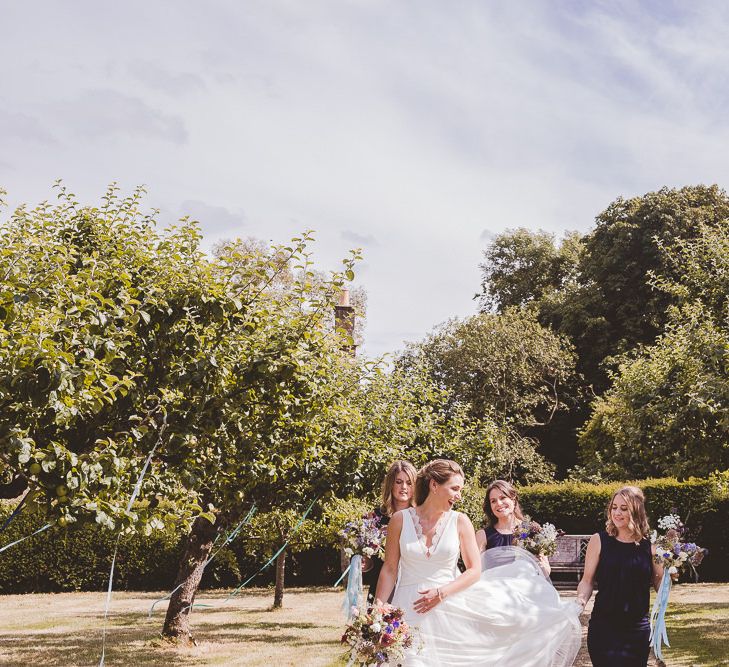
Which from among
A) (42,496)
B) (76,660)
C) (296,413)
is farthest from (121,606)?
(42,496)

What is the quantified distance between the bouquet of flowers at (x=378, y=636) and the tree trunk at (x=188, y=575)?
8.99 metres

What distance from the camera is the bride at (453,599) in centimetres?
605

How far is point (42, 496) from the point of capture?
23.6 feet

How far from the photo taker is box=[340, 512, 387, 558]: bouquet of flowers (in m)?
8.61

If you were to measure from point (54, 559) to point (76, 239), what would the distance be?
17933 millimetres

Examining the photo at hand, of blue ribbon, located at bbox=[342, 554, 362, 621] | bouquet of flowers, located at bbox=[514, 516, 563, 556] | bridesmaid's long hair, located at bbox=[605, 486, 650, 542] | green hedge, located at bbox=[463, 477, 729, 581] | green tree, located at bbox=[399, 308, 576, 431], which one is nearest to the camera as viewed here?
bridesmaid's long hair, located at bbox=[605, 486, 650, 542]

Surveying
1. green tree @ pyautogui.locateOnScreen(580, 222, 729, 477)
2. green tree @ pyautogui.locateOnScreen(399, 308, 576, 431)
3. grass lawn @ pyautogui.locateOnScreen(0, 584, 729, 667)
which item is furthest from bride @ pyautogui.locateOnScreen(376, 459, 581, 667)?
green tree @ pyautogui.locateOnScreen(399, 308, 576, 431)

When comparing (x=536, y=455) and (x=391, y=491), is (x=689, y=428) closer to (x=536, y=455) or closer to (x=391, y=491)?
(x=391, y=491)

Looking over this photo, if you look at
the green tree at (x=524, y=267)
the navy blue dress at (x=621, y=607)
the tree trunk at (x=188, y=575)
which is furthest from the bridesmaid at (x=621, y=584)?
the green tree at (x=524, y=267)

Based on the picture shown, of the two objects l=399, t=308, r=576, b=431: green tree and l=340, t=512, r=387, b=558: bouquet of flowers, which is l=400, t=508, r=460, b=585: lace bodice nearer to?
l=340, t=512, r=387, b=558: bouquet of flowers

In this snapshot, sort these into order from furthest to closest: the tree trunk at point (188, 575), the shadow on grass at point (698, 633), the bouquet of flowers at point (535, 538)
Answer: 1. the tree trunk at point (188, 575)
2. the shadow on grass at point (698, 633)
3. the bouquet of flowers at point (535, 538)

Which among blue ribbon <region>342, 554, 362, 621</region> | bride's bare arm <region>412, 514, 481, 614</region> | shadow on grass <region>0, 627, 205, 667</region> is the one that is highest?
bride's bare arm <region>412, 514, 481, 614</region>

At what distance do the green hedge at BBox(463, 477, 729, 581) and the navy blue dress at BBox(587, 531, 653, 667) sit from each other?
19.4m

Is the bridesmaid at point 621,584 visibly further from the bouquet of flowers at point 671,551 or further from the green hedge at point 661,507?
the green hedge at point 661,507
